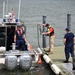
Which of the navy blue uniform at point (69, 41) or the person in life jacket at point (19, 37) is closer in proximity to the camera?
Result: the navy blue uniform at point (69, 41)

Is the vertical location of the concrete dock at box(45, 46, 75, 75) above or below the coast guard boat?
below

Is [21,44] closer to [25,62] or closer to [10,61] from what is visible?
[25,62]

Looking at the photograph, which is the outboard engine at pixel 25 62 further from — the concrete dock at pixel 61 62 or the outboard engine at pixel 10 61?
the concrete dock at pixel 61 62

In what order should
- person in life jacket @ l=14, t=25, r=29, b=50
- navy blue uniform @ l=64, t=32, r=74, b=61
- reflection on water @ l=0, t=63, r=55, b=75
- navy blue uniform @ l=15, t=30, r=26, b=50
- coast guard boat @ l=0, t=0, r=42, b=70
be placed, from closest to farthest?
coast guard boat @ l=0, t=0, r=42, b=70 → reflection on water @ l=0, t=63, r=55, b=75 → navy blue uniform @ l=64, t=32, r=74, b=61 → person in life jacket @ l=14, t=25, r=29, b=50 → navy blue uniform @ l=15, t=30, r=26, b=50

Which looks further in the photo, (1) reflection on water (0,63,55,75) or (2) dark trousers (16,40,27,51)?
(2) dark trousers (16,40,27,51)

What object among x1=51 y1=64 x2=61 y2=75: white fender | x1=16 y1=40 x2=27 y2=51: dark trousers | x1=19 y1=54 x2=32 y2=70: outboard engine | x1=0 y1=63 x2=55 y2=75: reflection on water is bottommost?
x1=0 y1=63 x2=55 y2=75: reflection on water

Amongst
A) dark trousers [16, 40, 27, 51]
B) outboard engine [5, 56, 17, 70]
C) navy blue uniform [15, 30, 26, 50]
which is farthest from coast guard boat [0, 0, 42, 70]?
navy blue uniform [15, 30, 26, 50]

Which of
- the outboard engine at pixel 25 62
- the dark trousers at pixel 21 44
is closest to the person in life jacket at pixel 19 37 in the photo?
the dark trousers at pixel 21 44

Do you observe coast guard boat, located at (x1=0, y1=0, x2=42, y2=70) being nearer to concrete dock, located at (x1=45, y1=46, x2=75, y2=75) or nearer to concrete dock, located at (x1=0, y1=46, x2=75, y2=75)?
concrete dock, located at (x1=0, y1=46, x2=75, y2=75)

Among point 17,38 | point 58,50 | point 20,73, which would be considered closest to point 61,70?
point 20,73

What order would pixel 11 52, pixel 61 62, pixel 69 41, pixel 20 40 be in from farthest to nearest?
pixel 20 40 < pixel 61 62 < pixel 69 41 < pixel 11 52

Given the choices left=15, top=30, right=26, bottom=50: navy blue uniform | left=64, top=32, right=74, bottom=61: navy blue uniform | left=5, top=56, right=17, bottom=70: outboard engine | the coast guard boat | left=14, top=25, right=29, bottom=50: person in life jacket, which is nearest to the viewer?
left=5, top=56, right=17, bottom=70: outboard engine

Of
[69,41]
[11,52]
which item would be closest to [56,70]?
[69,41]

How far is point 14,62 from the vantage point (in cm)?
1273
